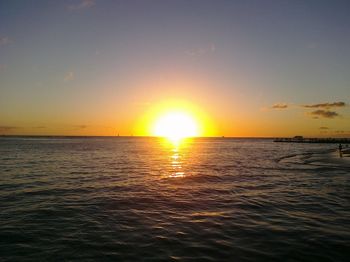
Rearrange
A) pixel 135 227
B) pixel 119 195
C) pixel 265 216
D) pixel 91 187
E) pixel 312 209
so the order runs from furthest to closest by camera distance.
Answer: pixel 91 187
pixel 119 195
pixel 312 209
pixel 265 216
pixel 135 227

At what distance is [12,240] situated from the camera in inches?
437

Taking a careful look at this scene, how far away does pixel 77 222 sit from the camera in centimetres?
1352

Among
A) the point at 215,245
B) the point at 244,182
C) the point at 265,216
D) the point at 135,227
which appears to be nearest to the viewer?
the point at 215,245

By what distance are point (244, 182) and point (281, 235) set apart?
14571 mm

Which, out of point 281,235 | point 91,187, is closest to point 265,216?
point 281,235

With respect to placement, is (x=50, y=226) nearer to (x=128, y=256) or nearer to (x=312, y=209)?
(x=128, y=256)

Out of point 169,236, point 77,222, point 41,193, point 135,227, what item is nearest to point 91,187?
point 41,193

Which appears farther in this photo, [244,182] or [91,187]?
[244,182]

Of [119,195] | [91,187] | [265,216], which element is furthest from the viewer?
[91,187]

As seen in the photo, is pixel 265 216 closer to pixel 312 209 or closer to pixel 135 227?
pixel 312 209

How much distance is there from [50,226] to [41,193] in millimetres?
8284

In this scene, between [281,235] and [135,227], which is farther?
[135,227]

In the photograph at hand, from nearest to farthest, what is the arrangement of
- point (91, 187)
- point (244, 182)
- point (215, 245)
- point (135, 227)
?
point (215, 245), point (135, 227), point (91, 187), point (244, 182)

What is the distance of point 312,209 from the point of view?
16.4 metres
